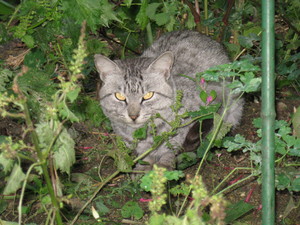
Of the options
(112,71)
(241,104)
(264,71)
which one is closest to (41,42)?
(112,71)

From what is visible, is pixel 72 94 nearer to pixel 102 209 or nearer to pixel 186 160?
pixel 102 209

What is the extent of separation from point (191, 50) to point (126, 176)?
1.10m

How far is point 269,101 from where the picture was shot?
1594 mm

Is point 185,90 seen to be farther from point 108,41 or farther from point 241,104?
point 108,41

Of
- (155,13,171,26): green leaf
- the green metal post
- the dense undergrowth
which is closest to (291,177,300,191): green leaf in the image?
the dense undergrowth

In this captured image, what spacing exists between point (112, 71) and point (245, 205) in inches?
48.7

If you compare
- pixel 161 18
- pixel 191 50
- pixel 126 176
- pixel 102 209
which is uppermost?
pixel 161 18

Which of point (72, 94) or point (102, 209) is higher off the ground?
point (72, 94)

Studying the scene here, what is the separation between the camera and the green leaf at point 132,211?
8.18ft

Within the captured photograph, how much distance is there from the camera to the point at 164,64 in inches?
112

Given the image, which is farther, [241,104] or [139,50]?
[139,50]

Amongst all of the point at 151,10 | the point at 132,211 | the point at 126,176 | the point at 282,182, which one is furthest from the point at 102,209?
the point at 151,10

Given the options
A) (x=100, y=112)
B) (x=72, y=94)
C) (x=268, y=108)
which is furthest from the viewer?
(x=100, y=112)

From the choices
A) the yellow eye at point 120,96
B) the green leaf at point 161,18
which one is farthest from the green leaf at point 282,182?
the green leaf at point 161,18
